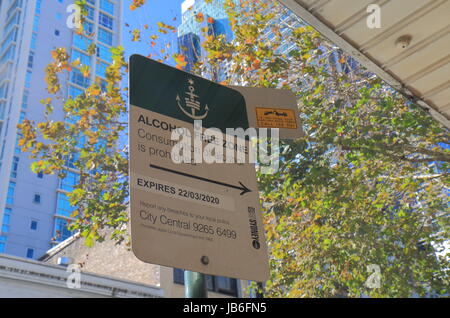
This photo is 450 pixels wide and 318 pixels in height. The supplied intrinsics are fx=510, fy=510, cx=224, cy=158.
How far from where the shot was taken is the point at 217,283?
79.0 ft

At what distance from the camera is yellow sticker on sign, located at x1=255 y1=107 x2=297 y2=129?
3.05 m

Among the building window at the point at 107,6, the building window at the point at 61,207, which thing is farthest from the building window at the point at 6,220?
the building window at the point at 107,6

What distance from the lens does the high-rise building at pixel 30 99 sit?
54.3 m

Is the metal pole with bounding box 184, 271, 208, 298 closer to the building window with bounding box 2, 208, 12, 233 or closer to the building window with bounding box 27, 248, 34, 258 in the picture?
the building window with bounding box 2, 208, 12, 233

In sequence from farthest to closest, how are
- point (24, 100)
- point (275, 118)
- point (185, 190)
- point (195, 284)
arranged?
1. point (24, 100)
2. point (275, 118)
3. point (195, 284)
4. point (185, 190)

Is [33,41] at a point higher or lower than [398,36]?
higher

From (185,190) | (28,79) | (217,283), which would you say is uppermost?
(28,79)

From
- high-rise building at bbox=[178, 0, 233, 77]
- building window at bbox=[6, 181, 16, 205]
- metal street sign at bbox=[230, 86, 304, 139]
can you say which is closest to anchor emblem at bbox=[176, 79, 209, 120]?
metal street sign at bbox=[230, 86, 304, 139]

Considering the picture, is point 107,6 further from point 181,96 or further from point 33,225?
point 181,96

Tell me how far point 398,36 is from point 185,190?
2869 millimetres

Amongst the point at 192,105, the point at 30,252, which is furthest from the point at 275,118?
the point at 30,252
